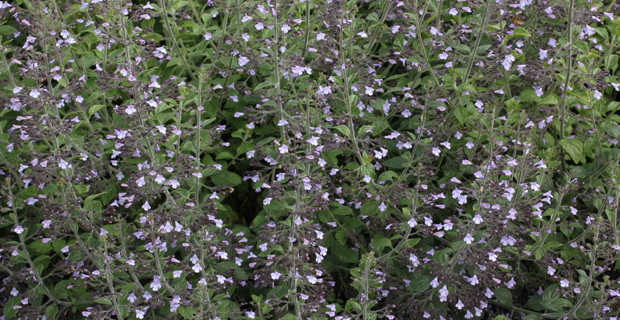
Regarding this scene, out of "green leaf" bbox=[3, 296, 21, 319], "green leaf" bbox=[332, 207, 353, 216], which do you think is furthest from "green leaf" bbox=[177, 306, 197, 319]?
"green leaf" bbox=[3, 296, 21, 319]

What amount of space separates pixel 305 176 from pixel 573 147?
2023 millimetres

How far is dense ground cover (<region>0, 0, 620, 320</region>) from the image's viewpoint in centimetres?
378

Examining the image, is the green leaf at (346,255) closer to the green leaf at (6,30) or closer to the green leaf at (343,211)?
the green leaf at (343,211)

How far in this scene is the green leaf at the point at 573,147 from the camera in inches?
173

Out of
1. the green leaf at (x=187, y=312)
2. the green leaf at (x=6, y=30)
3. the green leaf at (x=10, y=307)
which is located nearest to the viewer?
the green leaf at (x=187, y=312)

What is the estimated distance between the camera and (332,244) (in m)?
4.48

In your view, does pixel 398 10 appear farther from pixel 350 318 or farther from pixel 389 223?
pixel 350 318

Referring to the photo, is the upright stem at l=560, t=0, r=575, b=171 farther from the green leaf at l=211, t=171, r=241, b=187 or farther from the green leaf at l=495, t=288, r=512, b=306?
the green leaf at l=211, t=171, r=241, b=187

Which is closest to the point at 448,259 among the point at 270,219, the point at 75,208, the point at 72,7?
the point at 270,219

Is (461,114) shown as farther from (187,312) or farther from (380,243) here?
(187,312)

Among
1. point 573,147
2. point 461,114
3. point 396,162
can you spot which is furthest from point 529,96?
point 396,162

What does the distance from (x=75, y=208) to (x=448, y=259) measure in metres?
2.45

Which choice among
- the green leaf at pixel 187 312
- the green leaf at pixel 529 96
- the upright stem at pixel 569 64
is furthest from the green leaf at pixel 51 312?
the upright stem at pixel 569 64

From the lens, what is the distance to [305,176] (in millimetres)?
3742
